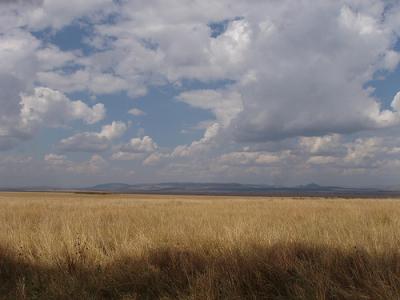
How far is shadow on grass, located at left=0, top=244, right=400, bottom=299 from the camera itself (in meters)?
5.98

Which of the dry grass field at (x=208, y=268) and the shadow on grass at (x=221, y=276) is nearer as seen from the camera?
the shadow on grass at (x=221, y=276)

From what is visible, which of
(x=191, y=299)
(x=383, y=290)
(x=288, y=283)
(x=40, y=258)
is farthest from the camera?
(x=40, y=258)

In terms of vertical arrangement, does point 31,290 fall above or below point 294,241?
below

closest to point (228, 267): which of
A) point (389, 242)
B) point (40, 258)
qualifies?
point (389, 242)

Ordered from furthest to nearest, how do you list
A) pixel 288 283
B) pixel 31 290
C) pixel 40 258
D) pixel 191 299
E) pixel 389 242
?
1. pixel 40 258
2. pixel 389 242
3. pixel 31 290
4. pixel 288 283
5. pixel 191 299

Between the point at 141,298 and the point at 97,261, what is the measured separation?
2.01m

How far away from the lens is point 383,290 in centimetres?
548

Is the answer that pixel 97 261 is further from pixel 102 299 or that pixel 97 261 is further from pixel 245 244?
pixel 245 244

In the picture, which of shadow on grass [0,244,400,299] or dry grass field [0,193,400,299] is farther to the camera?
dry grass field [0,193,400,299]

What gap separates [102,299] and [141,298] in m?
0.58

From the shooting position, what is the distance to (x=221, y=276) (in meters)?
6.77

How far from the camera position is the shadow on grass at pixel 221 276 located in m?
5.98

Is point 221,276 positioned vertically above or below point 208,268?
below

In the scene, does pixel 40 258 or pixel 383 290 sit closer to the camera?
pixel 383 290
